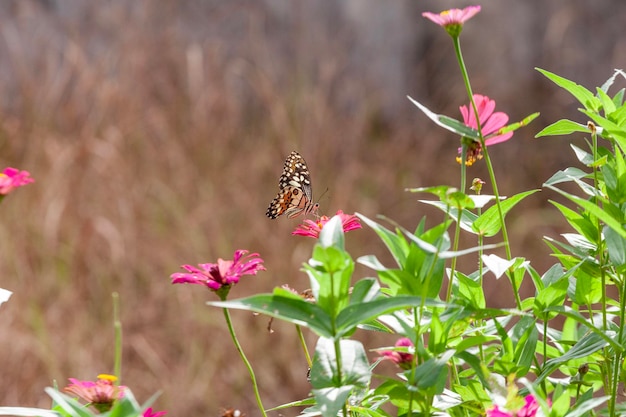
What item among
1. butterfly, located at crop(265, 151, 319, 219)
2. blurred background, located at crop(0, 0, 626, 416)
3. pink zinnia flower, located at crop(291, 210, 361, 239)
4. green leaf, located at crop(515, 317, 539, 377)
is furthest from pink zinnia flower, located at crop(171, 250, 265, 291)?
blurred background, located at crop(0, 0, 626, 416)

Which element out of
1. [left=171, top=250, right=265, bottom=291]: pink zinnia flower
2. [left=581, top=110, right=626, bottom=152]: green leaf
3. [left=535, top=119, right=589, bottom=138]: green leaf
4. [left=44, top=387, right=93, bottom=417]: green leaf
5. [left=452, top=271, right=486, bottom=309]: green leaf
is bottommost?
[left=44, top=387, right=93, bottom=417]: green leaf

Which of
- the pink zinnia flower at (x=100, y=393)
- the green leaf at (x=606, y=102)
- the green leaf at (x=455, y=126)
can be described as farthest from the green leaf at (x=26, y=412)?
the green leaf at (x=606, y=102)

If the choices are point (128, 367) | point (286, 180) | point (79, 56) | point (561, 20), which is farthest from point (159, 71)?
point (286, 180)

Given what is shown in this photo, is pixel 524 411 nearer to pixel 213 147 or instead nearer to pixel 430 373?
pixel 430 373

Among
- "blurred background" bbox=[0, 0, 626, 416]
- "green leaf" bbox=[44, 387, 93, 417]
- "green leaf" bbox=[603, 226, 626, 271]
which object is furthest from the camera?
"blurred background" bbox=[0, 0, 626, 416]

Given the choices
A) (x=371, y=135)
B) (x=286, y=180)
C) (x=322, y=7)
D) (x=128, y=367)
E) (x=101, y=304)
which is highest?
(x=322, y=7)

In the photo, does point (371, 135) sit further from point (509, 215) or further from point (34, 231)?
point (34, 231)

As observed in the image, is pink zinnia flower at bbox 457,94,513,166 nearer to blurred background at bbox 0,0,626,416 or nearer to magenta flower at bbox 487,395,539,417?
magenta flower at bbox 487,395,539,417

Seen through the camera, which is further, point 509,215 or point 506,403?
point 509,215
